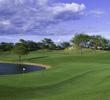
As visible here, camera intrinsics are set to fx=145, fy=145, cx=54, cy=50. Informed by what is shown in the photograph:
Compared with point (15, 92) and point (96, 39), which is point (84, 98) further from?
point (96, 39)

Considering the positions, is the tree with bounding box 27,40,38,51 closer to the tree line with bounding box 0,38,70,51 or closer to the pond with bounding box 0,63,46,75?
the tree line with bounding box 0,38,70,51

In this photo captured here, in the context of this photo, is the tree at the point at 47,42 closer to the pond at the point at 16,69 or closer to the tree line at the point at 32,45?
the tree line at the point at 32,45

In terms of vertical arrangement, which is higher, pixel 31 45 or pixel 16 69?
pixel 31 45

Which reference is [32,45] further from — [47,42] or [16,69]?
[16,69]

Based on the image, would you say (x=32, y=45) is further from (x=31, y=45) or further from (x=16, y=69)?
(x=16, y=69)

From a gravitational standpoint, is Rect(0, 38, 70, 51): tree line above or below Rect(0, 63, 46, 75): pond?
above

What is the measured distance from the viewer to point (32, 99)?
40.7ft

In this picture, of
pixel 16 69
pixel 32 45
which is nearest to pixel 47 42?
pixel 32 45

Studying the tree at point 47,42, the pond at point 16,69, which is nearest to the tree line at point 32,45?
the tree at point 47,42

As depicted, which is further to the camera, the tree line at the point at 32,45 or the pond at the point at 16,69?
the tree line at the point at 32,45

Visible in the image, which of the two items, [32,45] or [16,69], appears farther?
[32,45]

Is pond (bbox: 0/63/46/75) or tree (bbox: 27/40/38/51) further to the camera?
tree (bbox: 27/40/38/51)

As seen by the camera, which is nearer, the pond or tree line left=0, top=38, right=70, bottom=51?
the pond

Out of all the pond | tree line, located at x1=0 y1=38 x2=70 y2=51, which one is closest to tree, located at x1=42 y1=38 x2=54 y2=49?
tree line, located at x1=0 y1=38 x2=70 y2=51
